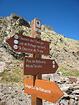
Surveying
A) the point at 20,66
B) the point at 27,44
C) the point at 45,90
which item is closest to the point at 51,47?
the point at 20,66

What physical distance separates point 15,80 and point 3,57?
16.8 ft

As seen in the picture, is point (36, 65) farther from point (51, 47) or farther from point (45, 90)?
point (51, 47)

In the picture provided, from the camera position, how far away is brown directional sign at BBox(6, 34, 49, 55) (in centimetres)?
527

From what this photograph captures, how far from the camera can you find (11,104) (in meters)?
9.99

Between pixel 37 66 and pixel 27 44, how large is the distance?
67 cm

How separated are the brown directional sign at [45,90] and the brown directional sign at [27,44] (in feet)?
2.85

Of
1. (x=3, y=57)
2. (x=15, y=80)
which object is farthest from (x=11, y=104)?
(x=3, y=57)

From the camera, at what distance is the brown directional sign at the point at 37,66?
17.1 feet

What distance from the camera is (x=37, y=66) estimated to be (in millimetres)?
5438

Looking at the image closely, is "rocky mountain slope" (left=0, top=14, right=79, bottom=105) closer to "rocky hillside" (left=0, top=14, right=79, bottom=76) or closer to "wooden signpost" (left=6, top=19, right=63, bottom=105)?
"rocky hillside" (left=0, top=14, right=79, bottom=76)

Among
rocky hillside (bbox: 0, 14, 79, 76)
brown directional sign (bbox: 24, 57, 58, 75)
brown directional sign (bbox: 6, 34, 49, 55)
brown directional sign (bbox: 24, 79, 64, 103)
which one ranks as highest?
rocky hillside (bbox: 0, 14, 79, 76)

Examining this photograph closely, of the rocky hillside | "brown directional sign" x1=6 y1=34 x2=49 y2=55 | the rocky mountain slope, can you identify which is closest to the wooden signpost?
"brown directional sign" x1=6 y1=34 x2=49 y2=55

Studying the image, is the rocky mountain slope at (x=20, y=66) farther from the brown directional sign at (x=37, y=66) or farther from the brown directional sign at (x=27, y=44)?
the brown directional sign at (x=27, y=44)

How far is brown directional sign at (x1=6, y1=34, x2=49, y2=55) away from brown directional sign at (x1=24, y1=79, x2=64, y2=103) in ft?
2.85
